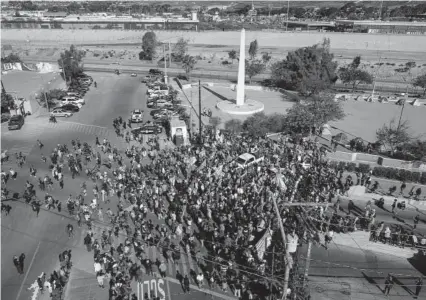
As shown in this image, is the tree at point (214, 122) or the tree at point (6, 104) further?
the tree at point (6, 104)

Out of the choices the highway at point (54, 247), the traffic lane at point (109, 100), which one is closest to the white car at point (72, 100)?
the traffic lane at point (109, 100)

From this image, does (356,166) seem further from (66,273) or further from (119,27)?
(119,27)

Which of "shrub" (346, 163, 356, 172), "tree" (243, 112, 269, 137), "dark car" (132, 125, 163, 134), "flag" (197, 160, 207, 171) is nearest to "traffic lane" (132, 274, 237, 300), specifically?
"flag" (197, 160, 207, 171)

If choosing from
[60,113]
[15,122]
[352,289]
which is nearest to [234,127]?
[352,289]

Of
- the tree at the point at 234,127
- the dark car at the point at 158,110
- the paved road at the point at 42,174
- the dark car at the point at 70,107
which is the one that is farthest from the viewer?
the dark car at the point at 70,107

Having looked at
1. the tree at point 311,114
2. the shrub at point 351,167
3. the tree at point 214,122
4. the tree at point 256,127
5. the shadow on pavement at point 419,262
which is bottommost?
the shadow on pavement at point 419,262

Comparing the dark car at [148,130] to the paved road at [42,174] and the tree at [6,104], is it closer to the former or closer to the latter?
the paved road at [42,174]

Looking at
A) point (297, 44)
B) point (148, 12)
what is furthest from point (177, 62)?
point (148, 12)

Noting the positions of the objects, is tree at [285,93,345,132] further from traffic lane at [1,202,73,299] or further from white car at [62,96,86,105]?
white car at [62,96,86,105]
